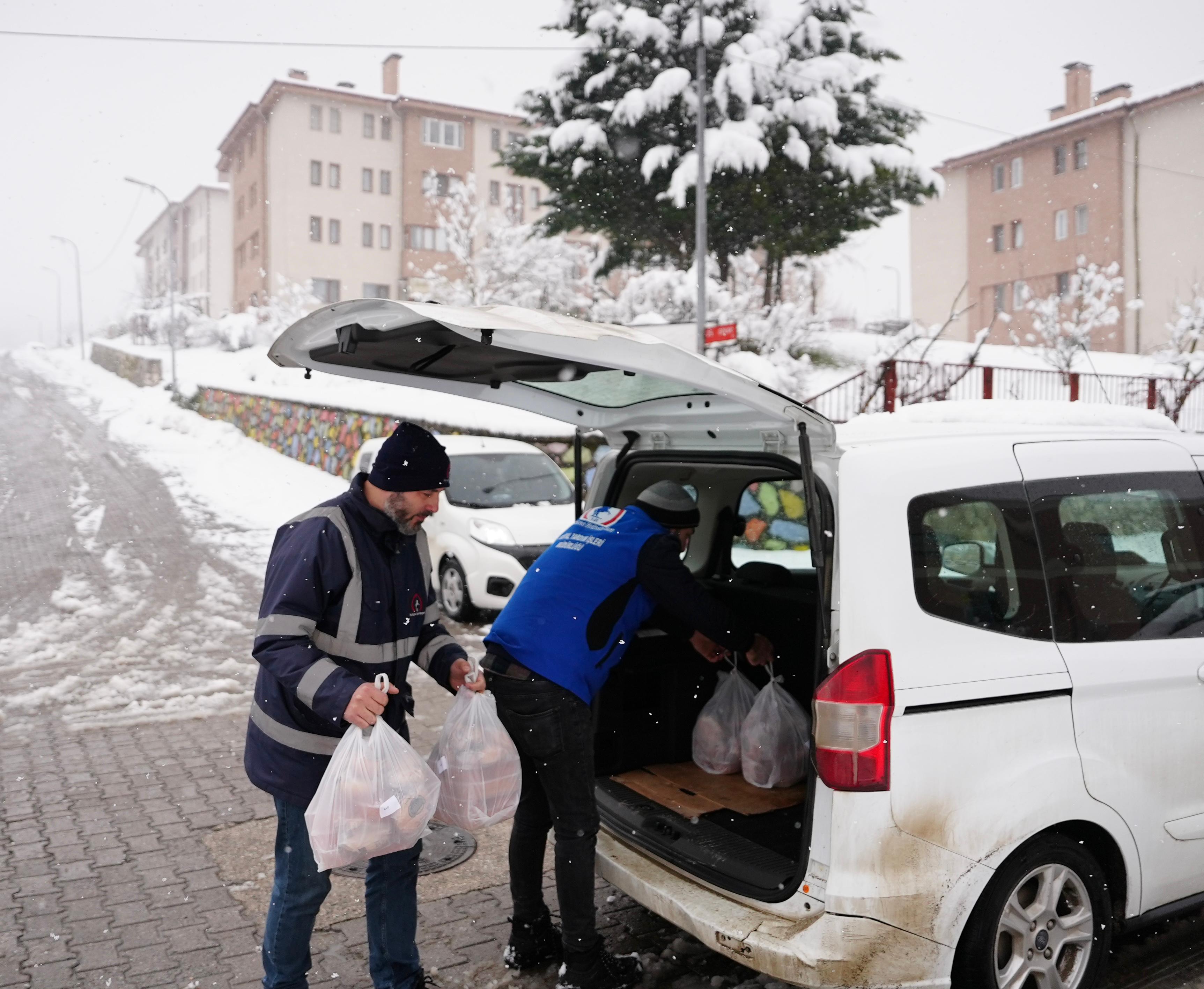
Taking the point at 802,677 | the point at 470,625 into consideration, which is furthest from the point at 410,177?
the point at 802,677

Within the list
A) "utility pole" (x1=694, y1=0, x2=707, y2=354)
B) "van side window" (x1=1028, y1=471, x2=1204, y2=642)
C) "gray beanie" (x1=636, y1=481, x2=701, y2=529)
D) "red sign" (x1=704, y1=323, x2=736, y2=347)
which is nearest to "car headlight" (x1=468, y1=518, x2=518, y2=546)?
"red sign" (x1=704, y1=323, x2=736, y2=347)

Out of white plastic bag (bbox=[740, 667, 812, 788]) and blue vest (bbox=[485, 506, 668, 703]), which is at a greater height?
blue vest (bbox=[485, 506, 668, 703])

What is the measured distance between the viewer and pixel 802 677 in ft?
14.2

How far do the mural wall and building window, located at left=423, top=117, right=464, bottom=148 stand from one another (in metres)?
25.4

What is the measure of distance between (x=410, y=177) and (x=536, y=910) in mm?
51109

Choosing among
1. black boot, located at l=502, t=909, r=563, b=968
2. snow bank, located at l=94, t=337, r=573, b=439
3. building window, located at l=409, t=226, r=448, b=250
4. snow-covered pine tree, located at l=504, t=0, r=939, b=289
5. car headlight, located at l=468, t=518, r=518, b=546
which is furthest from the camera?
building window, located at l=409, t=226, r=448, b=250

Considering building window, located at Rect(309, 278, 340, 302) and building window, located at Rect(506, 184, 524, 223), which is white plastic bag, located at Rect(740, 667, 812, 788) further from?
building window, located at Rect(309, 278, 340, 302)

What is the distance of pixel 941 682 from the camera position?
2809 mm

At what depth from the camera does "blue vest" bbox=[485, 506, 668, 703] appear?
3420mm

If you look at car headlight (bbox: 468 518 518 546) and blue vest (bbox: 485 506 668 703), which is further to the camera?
car headlight (bbox: 468 518 518 546)

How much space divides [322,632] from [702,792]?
176cm

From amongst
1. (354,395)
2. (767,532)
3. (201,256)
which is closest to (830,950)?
(767,532)

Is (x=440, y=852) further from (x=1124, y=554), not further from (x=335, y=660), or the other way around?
(x=1124, y=554)

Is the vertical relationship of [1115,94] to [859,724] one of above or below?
above
